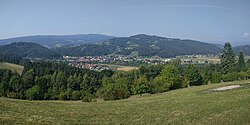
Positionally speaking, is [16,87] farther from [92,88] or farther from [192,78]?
[192,78]

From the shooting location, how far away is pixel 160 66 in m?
122

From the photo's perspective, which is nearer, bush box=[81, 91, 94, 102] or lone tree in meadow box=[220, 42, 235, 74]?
bush box=[81, 91, 94, 102]

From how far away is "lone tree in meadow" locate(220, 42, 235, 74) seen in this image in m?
115

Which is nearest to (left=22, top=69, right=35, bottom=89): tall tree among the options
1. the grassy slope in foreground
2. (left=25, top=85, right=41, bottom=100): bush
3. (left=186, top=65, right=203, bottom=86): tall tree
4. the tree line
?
the tree line

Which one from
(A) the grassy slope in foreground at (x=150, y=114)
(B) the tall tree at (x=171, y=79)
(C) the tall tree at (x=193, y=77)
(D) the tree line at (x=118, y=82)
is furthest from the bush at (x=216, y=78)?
(A) the grassy slope in foreground at (x=150, y=114)

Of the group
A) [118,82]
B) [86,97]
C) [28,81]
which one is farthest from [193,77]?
[28,81]

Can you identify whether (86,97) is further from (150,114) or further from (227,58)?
(227,58)

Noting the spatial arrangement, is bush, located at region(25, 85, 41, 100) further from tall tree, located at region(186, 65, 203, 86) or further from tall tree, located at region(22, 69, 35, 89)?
tall tree, located at region(186, 65, 203, 86)

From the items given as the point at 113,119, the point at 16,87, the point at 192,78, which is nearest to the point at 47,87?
the point at 16,87

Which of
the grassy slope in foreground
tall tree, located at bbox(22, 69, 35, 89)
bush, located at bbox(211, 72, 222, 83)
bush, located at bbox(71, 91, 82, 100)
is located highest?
the grassy slope in foreground

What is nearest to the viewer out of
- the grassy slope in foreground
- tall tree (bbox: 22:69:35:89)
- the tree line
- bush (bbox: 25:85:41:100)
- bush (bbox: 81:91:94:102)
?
the grassy slope in foreground

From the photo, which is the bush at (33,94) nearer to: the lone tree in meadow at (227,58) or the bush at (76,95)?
the bush at (76,95)

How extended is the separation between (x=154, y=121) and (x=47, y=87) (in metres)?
83.1

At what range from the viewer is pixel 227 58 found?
385ft
